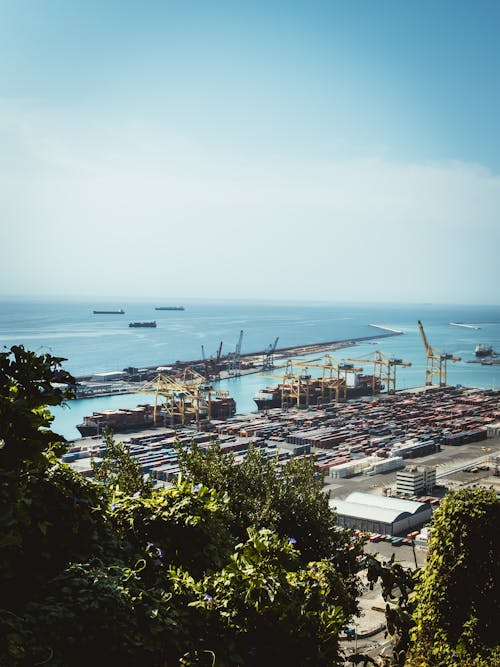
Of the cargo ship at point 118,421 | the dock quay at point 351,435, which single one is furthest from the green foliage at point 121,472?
the cargo ship at point 118,421

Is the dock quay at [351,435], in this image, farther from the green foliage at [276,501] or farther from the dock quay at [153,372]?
the green foliage at [276,501]

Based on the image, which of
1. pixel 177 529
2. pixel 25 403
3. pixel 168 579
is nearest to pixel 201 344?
pixel 177 529

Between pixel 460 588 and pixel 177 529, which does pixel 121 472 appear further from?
pixel 460 588

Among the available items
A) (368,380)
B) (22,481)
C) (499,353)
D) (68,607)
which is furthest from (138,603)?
(499,353)

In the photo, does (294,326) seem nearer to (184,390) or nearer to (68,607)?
(184,390)

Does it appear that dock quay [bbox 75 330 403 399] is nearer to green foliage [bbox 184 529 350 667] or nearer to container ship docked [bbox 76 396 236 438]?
container ship docked [bbox 76 396 236 438]

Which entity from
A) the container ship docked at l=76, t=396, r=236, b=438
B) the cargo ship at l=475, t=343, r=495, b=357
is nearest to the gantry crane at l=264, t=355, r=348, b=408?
the container ship docked at l=76, t=396, r=236, b=438
